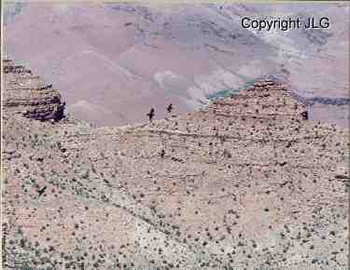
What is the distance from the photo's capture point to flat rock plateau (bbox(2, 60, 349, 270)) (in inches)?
1355

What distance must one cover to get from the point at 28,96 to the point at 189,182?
19.8 ft

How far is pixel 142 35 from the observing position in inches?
4063

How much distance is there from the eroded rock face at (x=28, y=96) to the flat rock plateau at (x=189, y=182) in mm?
43

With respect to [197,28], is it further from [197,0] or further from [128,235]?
[197,0]

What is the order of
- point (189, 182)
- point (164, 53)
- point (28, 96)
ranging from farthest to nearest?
point (164, 53)
point (28, 96)
point (189, 182)

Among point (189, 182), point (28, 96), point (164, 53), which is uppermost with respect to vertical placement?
point (28, 96)

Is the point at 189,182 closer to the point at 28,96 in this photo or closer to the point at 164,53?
the point at 28,96

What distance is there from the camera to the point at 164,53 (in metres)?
101

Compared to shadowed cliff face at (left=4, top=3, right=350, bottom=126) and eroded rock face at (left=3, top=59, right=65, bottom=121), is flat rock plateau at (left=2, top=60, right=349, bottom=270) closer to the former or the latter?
eroded rock face at (left=3, top=59, right=65, bottom=121)

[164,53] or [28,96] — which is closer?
[28,96]

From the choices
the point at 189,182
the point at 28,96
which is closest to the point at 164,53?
the point at 28,96

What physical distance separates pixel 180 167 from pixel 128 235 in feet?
17.6

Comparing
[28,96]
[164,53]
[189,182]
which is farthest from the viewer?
[164,53]

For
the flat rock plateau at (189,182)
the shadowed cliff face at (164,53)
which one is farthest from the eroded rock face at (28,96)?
the shadowed cliff face at (164,53)
